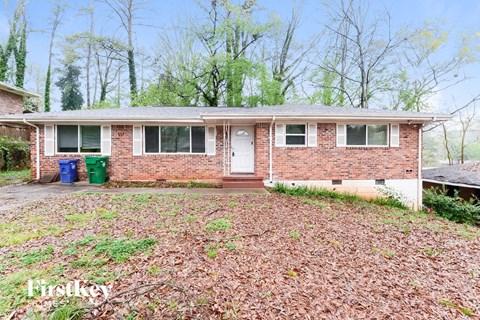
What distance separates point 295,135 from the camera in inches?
346

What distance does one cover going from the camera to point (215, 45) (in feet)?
56.7

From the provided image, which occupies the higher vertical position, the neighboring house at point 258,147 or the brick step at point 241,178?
the neighboring house at point 258,147

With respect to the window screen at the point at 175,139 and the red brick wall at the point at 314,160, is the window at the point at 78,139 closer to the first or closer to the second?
the red brick wall at the point at 314,160

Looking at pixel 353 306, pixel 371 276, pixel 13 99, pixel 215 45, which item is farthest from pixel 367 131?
pixel 13 99

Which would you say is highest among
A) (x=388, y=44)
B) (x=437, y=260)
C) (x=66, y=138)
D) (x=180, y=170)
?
(x=388, y=44)

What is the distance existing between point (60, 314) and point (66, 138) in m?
9.16

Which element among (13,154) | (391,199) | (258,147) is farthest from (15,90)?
(391,199)

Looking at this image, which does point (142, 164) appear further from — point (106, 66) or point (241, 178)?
point (106, 66)

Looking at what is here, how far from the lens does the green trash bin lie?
8.44 meters

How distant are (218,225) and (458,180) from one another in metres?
13.9

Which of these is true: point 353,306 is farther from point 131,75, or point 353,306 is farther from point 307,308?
point 131,75

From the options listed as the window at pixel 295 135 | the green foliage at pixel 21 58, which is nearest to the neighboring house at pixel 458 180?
the window at pixel 295 135

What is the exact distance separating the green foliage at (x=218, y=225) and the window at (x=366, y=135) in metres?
6.65

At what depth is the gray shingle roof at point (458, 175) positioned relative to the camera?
11.1 metres
